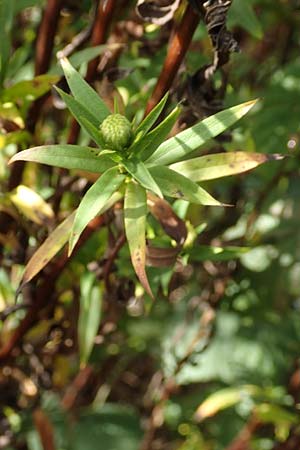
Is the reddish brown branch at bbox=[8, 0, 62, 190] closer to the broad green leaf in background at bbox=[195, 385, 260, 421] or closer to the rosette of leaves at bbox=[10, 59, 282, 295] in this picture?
the rosette of leaves at bbox=[10, 59, 282, 295]

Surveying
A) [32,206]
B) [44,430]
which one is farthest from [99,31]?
[44,430]

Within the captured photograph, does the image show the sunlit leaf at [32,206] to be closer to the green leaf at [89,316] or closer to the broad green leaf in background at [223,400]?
the green leaf at [89,316]

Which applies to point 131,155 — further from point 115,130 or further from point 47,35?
point 47,35

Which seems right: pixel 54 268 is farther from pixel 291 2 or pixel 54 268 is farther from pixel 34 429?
pixel 291 2

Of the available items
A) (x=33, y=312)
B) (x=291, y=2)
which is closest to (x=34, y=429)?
(x=33, y=312)

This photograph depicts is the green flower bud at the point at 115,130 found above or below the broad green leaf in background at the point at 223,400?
above

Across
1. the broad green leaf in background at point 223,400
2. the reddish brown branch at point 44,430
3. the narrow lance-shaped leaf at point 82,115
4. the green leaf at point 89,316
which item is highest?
the narrow lance-shaped leaf at point 82,115

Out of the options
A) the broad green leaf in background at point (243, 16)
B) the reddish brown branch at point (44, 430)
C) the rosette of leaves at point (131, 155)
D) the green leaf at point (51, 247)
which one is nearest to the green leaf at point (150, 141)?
the rosette of leaves at point (131, 155)
